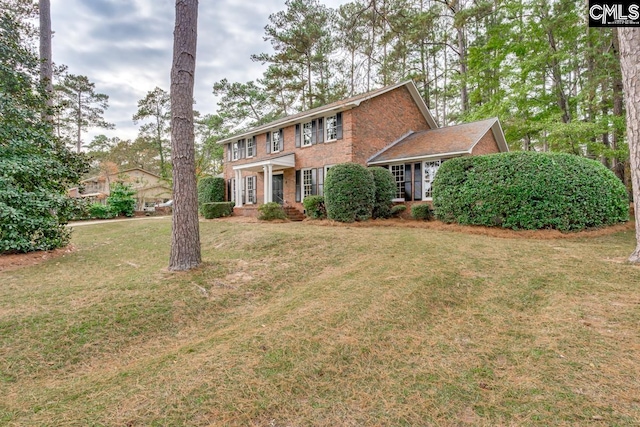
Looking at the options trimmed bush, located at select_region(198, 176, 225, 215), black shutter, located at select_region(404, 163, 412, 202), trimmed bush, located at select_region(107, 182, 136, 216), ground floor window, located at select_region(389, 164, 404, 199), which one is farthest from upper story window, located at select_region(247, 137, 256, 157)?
trimmed bush, located at select_region(107, 182, 136, 216)

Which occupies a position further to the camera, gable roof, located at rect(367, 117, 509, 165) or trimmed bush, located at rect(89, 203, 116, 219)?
trimmed bush, located at rect(89, 203, 116, 219)

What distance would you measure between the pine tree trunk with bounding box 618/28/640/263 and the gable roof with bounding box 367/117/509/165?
6359 mm

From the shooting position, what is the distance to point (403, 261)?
19.2ft

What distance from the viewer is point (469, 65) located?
1717 centimetres

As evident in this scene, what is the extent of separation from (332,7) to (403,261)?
79.3ft

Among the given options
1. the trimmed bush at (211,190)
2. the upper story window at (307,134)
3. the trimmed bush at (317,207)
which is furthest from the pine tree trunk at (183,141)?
the trimmed bush at (211,190)

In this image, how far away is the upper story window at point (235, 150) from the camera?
21094 mm

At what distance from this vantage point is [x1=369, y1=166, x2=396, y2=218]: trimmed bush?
12773mm

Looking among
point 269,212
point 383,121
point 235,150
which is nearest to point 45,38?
point 269,212

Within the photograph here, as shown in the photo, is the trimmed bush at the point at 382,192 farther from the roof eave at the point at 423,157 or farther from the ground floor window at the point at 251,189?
the ground floor window at the point at 251,189

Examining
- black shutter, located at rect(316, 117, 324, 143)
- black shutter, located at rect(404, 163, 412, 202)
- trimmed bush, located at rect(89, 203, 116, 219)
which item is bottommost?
trimmed bush, located at rect(89, 203, 116, 219)
